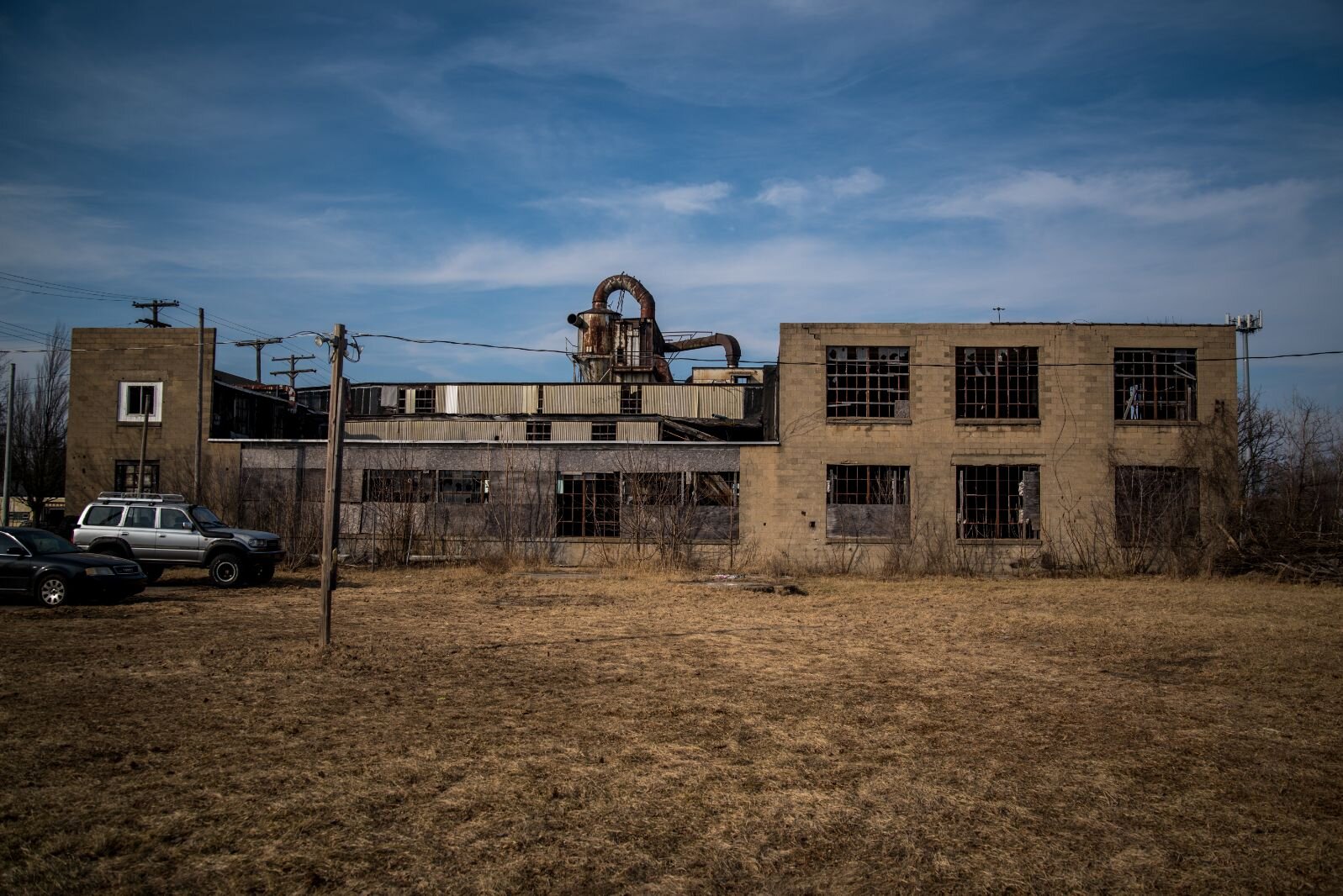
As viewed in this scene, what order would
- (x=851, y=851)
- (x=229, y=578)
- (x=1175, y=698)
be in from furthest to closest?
(x=229, y=578) → (x=1175, y=698) → (x=851, y=851)

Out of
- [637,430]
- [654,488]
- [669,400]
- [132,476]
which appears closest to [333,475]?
[654,488]

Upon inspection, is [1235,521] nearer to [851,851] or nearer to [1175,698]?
[1175,698]

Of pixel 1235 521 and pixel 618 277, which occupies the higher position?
pixel 618 277

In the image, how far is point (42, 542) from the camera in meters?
17.0

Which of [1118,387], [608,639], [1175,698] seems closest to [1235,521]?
[1118,387]

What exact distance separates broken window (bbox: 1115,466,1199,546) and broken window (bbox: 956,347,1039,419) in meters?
3.31

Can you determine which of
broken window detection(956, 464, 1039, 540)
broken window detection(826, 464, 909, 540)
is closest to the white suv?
broken window detection(826, 464, 909, 540)

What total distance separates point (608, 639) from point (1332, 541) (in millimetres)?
20309

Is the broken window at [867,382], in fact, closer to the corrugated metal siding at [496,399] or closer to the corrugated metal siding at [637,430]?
the corrugated metal siding at [637,430]

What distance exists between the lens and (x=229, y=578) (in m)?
20.8

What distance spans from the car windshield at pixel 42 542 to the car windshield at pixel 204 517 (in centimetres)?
370

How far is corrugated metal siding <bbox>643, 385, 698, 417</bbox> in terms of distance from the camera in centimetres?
3428

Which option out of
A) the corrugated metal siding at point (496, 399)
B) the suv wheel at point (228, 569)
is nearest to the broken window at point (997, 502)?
the corrugated metal siding at point (496, 399)

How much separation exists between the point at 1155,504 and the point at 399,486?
2177 cm
